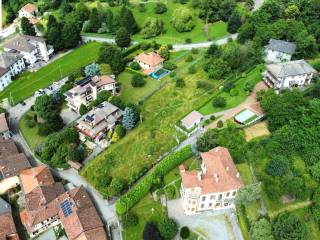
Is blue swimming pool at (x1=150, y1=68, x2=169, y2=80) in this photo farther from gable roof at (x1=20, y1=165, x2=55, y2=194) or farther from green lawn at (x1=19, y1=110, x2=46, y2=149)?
gable roof at (x1=20, y1=165, x2=55, y2=194)

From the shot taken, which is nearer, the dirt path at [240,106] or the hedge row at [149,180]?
the hedge row at [149,180]

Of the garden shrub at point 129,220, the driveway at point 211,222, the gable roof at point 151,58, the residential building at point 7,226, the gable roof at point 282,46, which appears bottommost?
the driveway at point 211,222

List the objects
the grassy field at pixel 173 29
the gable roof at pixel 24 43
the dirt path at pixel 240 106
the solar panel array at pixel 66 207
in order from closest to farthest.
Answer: the solar panel array at pixel 66 207
the dirt path at pixel 240 106
the gable roof at pixel 24 43
the grassy field at pixel 173 29

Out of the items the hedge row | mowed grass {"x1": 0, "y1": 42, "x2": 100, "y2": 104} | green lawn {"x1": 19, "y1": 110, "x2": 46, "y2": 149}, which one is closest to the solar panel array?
the hedge row

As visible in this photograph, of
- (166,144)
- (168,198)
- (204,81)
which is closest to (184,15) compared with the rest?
(204,81)

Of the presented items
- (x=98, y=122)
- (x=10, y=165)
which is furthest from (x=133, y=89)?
(x=10, y=165)

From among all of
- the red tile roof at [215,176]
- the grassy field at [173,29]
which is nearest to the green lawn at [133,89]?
the grassy field at [173,29]

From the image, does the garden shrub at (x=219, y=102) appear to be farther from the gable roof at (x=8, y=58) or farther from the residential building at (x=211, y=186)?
the gable roof at (x=8, y=58)
